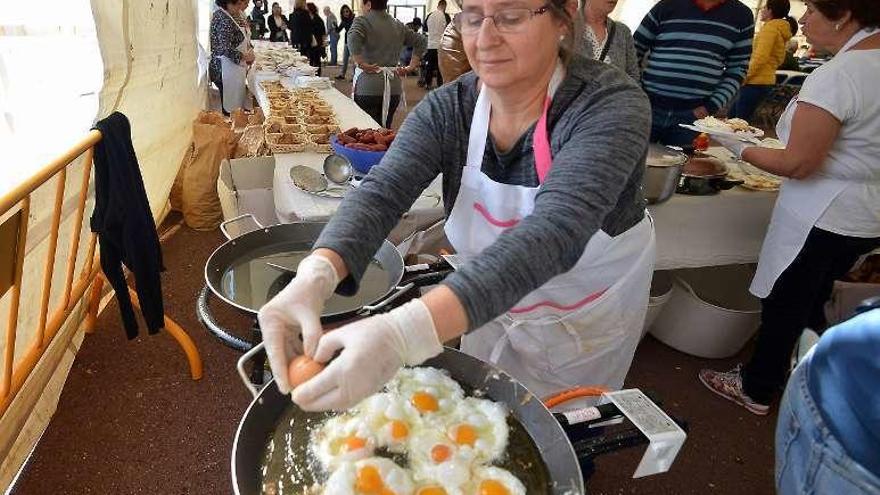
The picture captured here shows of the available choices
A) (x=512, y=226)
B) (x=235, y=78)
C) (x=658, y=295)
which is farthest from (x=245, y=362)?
(x=235, y=78)

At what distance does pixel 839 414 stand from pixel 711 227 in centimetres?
185

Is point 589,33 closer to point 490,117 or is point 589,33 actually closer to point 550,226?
point 490,117

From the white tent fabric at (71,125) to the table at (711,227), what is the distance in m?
2.48

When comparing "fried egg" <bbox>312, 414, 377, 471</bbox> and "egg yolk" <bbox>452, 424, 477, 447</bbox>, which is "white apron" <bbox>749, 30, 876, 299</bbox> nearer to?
"egg yolk" <bbox>452, 424, 477, 447</bbox>

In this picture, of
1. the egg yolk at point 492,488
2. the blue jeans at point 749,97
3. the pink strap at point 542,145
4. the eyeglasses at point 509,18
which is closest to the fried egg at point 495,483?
the egg yolk at point 492,488

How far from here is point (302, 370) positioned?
88cm

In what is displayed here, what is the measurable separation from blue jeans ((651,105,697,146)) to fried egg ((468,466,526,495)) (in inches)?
107

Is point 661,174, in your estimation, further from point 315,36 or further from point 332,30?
point 332,30

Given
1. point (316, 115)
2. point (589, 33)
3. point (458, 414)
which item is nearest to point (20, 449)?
point (458, 414)

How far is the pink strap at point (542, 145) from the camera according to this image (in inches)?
46.3

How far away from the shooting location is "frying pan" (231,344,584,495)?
0.94 metres

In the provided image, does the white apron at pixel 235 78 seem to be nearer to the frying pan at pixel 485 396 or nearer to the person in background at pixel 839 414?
the frying pan at pixel 485 396

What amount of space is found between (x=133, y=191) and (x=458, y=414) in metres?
1.57

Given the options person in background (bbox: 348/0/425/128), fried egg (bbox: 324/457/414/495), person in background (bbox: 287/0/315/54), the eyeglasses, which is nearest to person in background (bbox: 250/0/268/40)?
person in background (bbox: 287/0/315/54)
